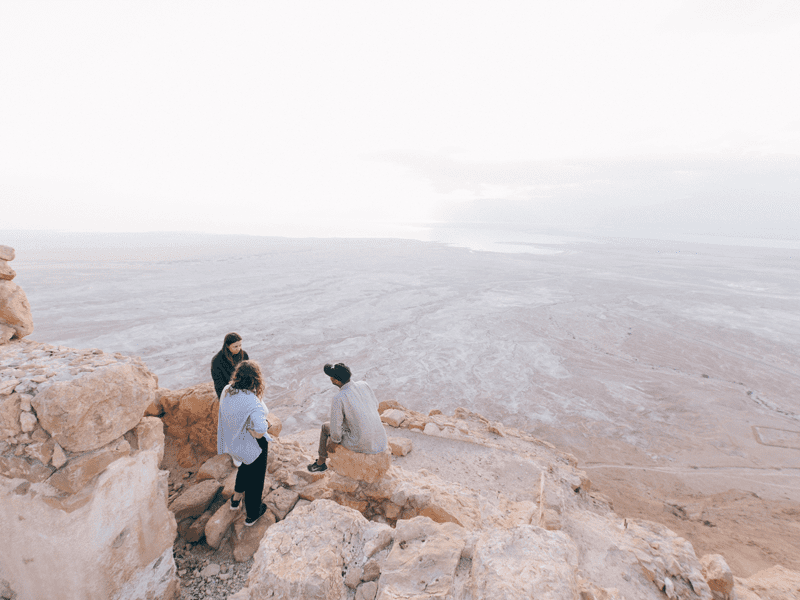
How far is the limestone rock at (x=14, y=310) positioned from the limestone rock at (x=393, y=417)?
5.24 metres

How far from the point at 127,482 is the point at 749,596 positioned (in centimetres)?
545

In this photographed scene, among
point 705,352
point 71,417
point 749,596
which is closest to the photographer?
point 71,417

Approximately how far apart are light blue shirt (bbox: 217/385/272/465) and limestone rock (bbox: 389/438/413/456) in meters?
3.34

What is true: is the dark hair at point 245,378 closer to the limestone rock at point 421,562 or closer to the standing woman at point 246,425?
the standing woman at point 246,425

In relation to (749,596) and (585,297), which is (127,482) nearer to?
(749,596)

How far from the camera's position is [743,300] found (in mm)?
21828

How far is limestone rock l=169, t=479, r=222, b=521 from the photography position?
3.21 m

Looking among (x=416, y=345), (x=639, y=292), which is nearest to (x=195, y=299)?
(x=416, y=345)

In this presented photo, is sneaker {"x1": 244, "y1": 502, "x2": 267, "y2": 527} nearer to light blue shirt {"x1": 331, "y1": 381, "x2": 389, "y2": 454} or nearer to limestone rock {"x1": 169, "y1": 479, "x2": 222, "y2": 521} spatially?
limestone rock {"x1": 169, "y1": 479, "x2": 222, "y2": 521}

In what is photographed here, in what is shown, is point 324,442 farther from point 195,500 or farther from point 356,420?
point 195,500

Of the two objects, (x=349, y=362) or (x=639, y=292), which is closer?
(x=349, y=362)

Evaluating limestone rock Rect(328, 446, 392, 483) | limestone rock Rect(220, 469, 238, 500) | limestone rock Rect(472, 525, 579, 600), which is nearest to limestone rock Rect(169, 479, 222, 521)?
limestone rock Rect(220, 469, 238, 500)

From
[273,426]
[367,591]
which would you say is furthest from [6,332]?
[367,591]

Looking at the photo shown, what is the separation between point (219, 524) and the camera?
312 centimetres
